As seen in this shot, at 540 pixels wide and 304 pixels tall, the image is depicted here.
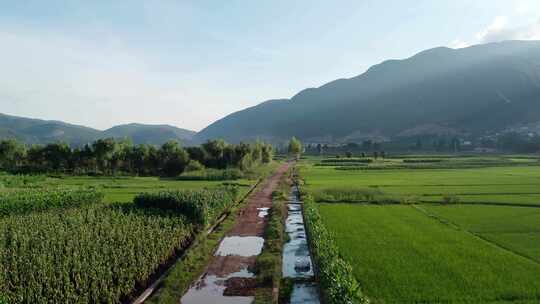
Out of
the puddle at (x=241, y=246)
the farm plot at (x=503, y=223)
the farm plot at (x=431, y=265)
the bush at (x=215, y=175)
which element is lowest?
the puddle at (x=241, y=246)

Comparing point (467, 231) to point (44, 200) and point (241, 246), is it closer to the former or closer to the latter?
point (241, 246)

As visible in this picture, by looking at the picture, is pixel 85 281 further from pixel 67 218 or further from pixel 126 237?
pixel 67 218

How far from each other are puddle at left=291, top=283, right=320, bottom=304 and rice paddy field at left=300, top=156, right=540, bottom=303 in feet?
5.94

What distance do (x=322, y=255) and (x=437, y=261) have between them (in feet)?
16.4

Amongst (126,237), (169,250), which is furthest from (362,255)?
(126,237)

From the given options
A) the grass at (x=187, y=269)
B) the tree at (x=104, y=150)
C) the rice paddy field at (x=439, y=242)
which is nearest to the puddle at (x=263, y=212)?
the rice paddy field at (x=439, y=242)

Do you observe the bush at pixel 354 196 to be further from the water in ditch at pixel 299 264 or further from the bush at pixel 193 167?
the bush at pixel 193 167

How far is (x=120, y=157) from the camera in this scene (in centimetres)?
7369

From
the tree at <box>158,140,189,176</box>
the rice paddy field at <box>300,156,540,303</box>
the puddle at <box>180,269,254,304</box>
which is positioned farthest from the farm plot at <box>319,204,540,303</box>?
the tree at <box>158,140,189,176</box>

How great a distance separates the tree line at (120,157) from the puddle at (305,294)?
57758mm

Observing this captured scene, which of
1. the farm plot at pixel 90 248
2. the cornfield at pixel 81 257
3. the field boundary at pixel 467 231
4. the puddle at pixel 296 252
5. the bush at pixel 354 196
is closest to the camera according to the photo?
the cornfield at pixel 81 257

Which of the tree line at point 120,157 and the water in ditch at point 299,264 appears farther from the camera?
the tree line at point 120,157

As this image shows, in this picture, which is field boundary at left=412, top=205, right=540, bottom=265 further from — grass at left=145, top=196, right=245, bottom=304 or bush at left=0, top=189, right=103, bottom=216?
bush at left=0, top=189, right=103, bottom=216

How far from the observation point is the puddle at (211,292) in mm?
14086
